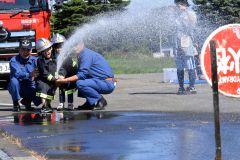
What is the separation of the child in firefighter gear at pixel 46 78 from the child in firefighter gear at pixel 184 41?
155 inches

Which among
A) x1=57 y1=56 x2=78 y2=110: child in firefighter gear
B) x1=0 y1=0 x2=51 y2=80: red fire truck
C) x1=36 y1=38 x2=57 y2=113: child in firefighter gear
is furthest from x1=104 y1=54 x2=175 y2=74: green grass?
x1=36 y1=38 x2=57 y2=113: child in firefighter gear

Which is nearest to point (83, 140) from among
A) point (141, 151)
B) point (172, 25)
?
point (141, 151)

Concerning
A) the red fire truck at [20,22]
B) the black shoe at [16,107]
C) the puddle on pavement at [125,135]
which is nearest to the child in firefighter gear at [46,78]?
the puddle on pavement at [125,135]

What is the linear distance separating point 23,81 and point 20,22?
17.7 ft

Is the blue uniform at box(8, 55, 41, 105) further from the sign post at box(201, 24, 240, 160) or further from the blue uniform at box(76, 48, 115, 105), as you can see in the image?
the sign post at box(201, 24, 240, 160)

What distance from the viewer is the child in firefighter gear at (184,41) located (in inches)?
635

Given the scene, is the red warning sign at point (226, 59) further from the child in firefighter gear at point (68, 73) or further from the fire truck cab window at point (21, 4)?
the fire truck cab window at point (21, 4)

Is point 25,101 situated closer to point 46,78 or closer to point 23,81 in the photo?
point 23,81

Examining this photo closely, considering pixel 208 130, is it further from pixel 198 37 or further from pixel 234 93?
pixel 198 37

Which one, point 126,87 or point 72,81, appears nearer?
point 72,81

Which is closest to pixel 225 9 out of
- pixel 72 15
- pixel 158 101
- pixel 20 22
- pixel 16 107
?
→ pixel 72 15

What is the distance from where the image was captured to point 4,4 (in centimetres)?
1897

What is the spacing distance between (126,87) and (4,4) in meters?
3.78

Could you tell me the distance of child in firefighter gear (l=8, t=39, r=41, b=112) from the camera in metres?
13.8
